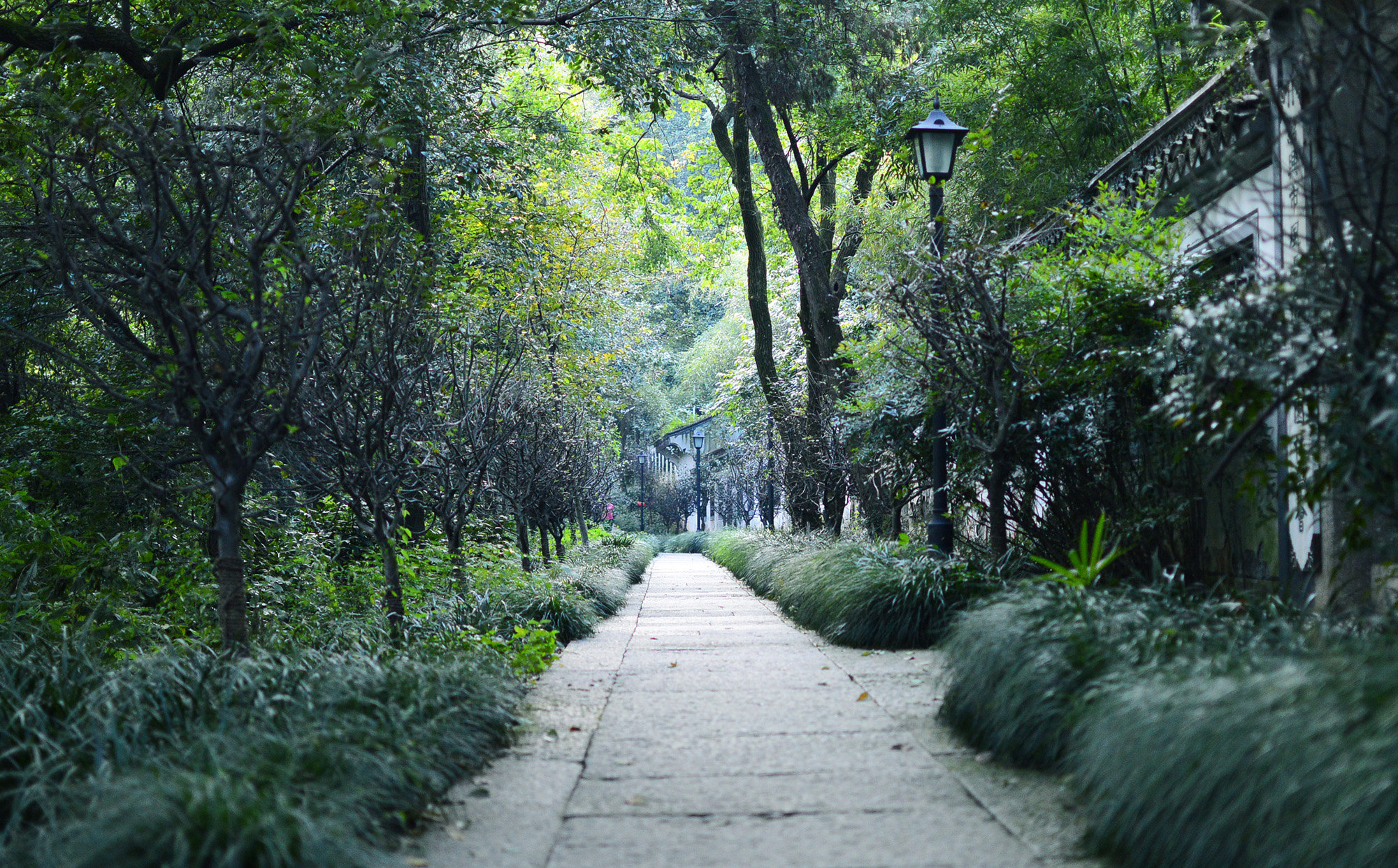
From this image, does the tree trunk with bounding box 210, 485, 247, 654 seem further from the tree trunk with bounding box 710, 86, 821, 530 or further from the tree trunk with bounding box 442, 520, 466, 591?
the tree trunk with bounding box 710, 86, 821, 530

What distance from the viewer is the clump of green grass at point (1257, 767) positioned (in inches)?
93.4

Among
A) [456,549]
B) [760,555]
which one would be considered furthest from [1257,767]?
[760,555]

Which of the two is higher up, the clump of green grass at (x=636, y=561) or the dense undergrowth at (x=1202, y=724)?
the dense undergrowth at (x=1202, y=724)

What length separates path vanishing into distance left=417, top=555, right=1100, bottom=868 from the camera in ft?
10.8

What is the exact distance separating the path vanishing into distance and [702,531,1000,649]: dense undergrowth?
574 mm

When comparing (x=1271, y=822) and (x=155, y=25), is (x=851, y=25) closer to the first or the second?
(x=155, y=25)

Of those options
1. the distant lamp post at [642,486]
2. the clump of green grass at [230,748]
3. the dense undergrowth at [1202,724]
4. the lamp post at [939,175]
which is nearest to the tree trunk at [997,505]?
the lamp post at [939,175]

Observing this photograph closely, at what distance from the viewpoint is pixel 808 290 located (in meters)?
15.4

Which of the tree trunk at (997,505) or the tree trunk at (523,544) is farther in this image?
the tree trunk at (523,544)

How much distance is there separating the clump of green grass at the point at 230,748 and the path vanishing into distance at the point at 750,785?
11.1 inches

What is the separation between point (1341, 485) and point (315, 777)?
424 centimetres

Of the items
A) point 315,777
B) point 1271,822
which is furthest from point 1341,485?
point 315,777

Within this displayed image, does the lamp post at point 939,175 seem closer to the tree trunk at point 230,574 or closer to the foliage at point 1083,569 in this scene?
the foliage at point 1083,569

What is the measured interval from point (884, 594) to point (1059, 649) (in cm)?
352
